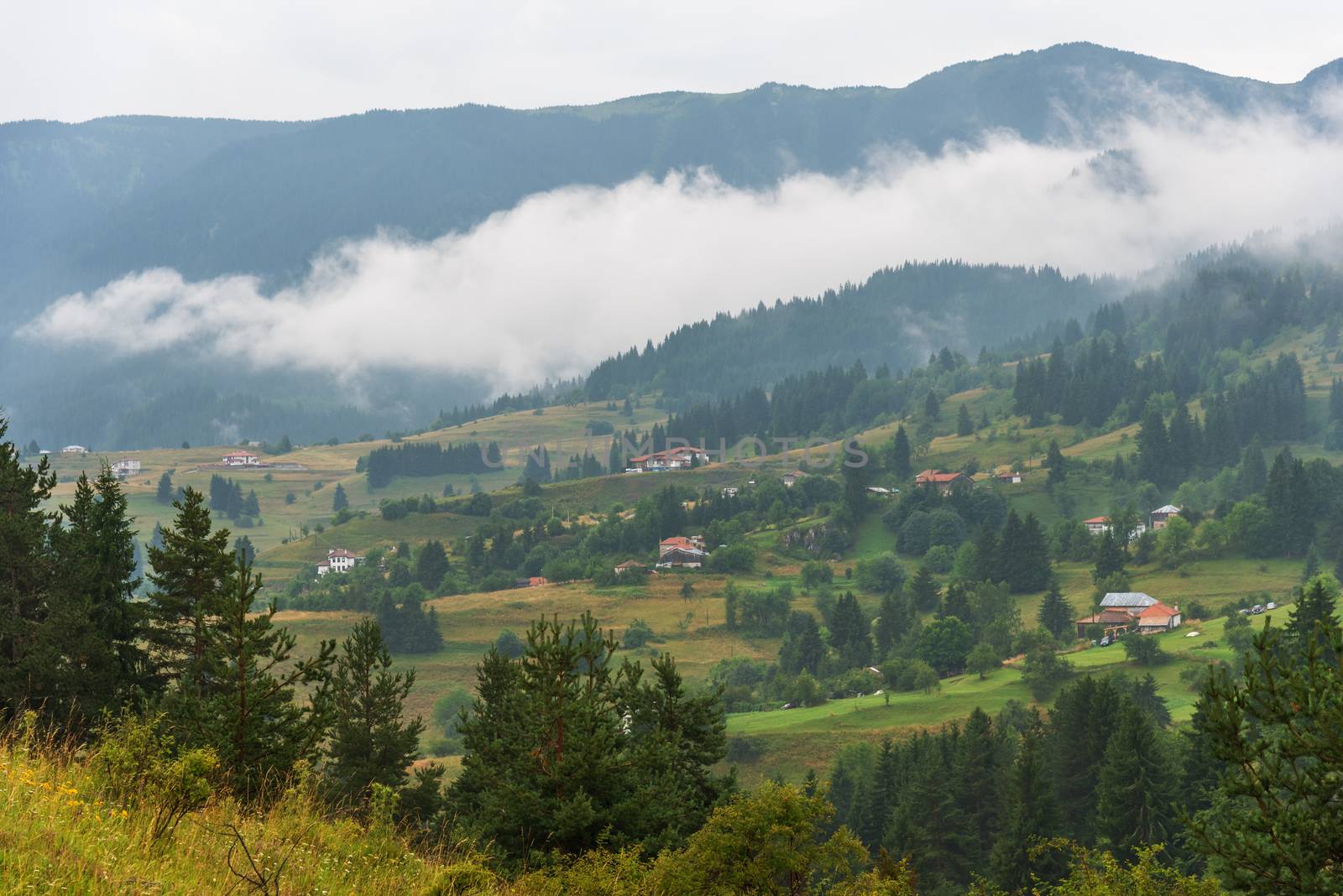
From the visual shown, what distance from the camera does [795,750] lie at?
119 metres

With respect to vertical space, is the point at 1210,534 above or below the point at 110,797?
below

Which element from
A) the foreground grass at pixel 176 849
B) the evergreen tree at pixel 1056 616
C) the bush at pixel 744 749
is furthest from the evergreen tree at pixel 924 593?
the foreground grass at pixel 176 849

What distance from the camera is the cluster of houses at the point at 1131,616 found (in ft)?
484

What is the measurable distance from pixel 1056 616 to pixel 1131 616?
9.65 meters

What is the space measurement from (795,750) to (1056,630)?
175ft

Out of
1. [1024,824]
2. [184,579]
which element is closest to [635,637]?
[1024,824]

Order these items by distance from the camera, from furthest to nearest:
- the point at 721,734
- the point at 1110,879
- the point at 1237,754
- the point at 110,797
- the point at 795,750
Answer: the point at 795,750 → the point at 721,734 → the point at 1110,879 → the point at 1237,754 → the point at 110,797

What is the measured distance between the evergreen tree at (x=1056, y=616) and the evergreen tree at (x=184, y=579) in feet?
438

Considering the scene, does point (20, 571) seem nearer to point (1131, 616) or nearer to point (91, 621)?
point (91, 621)

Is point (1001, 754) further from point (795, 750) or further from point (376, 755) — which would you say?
point (376, 755)

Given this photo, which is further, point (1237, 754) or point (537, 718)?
point (537, 718)

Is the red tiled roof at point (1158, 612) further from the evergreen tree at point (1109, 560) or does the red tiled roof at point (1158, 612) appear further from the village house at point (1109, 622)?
the evergreen tree at point (1109, 560)

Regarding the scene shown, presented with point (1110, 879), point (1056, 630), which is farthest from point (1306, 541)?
point (1110, 879)

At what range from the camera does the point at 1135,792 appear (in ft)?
226
